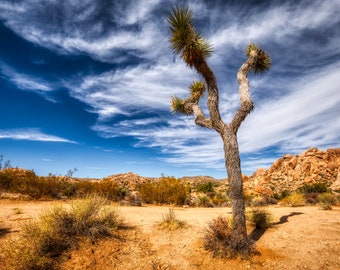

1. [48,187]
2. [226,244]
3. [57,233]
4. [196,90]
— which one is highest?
[196,90]

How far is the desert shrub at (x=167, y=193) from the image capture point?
1484cm

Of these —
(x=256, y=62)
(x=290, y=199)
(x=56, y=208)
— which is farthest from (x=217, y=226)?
(x=290, y=199)

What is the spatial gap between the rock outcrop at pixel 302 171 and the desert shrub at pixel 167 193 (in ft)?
63.2

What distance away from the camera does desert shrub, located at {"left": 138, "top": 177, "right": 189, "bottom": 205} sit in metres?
14.8

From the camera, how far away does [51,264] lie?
14.5 feet

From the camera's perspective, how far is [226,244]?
5227 mm

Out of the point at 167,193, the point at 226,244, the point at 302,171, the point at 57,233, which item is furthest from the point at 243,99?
the point at 302,171

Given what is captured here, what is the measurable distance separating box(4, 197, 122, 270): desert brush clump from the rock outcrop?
93.3 ft

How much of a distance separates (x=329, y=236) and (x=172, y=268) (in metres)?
4.84

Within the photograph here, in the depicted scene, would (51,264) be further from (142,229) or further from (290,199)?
(290,199)

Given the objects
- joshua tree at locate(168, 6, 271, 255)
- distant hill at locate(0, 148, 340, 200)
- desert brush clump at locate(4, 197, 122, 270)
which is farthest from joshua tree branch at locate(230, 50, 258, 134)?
distant hill at locate(0, 148, 340, 200)

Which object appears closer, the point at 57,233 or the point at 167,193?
the point at 57,233

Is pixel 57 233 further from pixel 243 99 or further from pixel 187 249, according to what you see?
pixel 243 99

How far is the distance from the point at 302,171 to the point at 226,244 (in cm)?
3775
